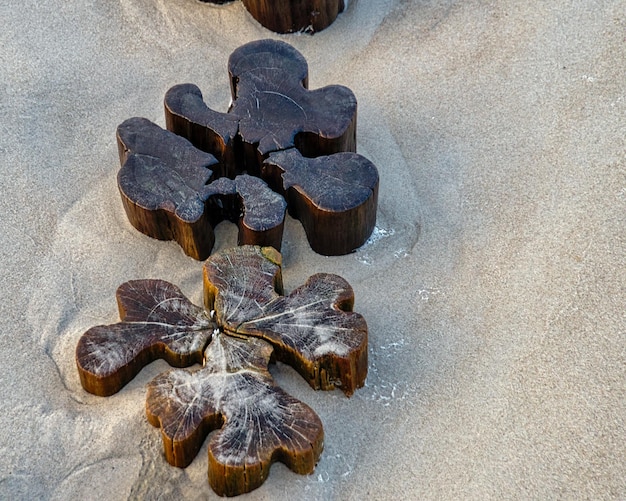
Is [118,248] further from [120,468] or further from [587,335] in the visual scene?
[587,335]

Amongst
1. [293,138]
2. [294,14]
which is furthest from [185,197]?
[294,14]

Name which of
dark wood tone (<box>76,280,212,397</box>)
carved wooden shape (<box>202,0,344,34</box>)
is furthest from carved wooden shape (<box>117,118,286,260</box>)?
carved wooden shape (<box>202,0,344,34</box>)

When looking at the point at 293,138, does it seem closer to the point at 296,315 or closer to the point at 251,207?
the point at 251,207

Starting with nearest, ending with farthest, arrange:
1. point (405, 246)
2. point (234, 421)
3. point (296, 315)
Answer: point (234, 421), point (296, 315), point (405, 246)

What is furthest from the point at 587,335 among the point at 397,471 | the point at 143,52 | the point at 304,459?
the point at 143,52

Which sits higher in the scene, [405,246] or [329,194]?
[329,194]

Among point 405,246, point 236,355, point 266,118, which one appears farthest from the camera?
point 266,118

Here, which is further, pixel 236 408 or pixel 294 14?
pixel 294 14
